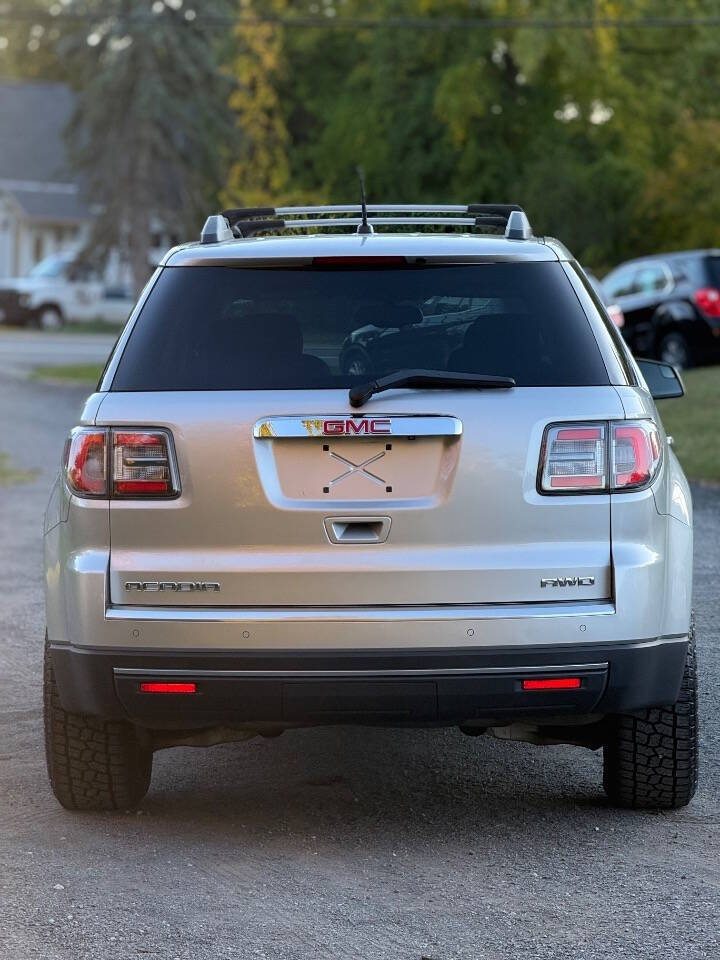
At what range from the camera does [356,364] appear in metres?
5.06

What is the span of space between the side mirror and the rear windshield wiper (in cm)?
182

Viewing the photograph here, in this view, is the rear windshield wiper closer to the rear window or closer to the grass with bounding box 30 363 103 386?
the rear window

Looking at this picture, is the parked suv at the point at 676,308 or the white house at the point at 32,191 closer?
the parked suv at the point at 676,308

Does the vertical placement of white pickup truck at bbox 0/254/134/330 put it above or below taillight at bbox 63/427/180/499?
below

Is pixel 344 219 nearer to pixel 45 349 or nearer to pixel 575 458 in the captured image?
pixel 575 458

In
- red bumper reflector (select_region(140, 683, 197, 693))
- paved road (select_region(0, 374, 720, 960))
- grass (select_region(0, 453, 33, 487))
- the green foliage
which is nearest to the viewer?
paved road (select_region(0, 374, 720, 960))

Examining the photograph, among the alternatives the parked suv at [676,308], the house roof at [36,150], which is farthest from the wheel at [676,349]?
the house roof at [36,150]

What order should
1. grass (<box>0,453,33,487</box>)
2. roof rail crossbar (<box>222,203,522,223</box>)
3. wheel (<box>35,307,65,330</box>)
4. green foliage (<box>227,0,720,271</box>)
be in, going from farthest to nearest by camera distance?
wheel (<box>35,307,65,330</box>) → green foliage (<box>227,0,720,271</box>) → grass (<box>0,453,33,487</box>) → roof rail crossbar (<box>222,203,522,223</box>)

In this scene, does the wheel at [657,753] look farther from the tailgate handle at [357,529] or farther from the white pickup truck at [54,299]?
the white pickup truck at [54,299]

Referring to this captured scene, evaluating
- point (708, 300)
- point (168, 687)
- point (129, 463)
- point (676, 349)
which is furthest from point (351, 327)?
point (676, 349)

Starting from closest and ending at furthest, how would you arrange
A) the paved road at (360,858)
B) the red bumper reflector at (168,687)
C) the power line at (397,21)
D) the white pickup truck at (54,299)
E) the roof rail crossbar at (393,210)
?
the paved road at (360,858) → the red bumper reflector at (168,687) → the roof rail crossbar at (393,210) → the power line at (397,21) → the white pickup truck at (54,299)

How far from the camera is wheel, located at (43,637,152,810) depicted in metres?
5.34

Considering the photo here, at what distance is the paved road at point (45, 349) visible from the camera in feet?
106

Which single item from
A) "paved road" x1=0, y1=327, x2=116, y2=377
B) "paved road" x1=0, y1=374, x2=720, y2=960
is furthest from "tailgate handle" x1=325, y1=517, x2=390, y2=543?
"paved road" x1=0, y1=327, x2=116, y2=377
